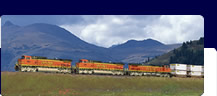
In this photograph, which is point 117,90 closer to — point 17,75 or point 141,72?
point 17,75

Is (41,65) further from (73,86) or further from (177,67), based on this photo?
(177,67)

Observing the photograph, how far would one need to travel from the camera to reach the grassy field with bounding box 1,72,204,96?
51594 millimetres

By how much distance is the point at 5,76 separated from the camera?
2144 inches

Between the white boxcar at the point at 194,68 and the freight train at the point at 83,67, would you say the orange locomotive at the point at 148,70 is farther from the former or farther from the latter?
the white boxcar at the point at 194,68

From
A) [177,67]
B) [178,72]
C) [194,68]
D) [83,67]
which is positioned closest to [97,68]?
[83,67]

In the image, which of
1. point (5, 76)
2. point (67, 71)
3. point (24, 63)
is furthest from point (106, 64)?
point (5, 76)

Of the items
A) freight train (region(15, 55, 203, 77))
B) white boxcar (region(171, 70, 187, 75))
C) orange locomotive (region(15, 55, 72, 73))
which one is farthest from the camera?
white boxcar (region(171, 70, 187, 75))

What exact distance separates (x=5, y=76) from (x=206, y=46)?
4044 centimetres

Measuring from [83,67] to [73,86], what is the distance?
48.6ft

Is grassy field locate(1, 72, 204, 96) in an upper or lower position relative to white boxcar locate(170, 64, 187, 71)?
lower

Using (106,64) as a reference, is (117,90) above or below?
below

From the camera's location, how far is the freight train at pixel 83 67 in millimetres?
62000

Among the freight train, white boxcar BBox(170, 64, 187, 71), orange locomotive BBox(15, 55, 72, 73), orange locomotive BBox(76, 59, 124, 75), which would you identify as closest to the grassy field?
orange locomotive BBox(15, 55, 72, 73)

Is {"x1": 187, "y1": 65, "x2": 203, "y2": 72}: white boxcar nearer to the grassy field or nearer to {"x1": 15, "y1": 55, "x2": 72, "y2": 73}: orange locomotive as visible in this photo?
the grassy field
